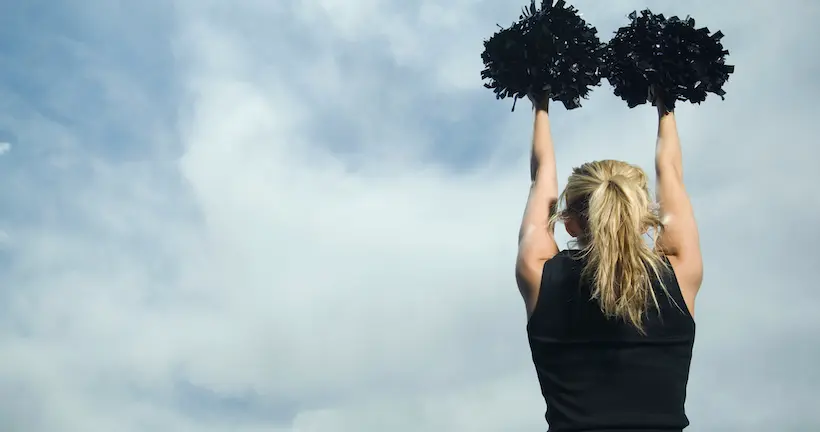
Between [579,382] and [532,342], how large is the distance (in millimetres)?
297

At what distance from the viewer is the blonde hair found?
3498mm

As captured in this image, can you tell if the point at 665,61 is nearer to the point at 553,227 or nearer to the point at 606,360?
the point at 553,227

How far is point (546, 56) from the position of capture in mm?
4922

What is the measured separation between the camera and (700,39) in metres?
5.15

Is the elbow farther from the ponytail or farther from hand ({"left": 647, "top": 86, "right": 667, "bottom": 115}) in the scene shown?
the ponytail

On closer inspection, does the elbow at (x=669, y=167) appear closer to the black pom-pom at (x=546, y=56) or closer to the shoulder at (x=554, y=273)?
the black pom-pom at (x=546, y=56)

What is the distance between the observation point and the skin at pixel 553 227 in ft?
12.4

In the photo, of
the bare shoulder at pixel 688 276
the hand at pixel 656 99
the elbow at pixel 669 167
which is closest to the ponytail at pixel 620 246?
the bare shoulder at pixel 688 276

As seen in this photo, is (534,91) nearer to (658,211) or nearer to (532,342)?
(658,211)

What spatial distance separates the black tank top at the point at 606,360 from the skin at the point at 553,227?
4.9 inches

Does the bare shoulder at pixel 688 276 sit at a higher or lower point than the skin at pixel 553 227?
lower

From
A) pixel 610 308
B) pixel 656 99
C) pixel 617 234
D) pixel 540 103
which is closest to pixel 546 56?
pixel 540 103

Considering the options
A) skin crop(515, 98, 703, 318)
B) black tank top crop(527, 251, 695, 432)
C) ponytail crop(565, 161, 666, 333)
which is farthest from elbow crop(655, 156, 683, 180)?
black tank top crop(527, 251, 695, 432)

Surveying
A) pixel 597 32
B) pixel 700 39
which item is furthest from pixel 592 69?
pixel 700 39
